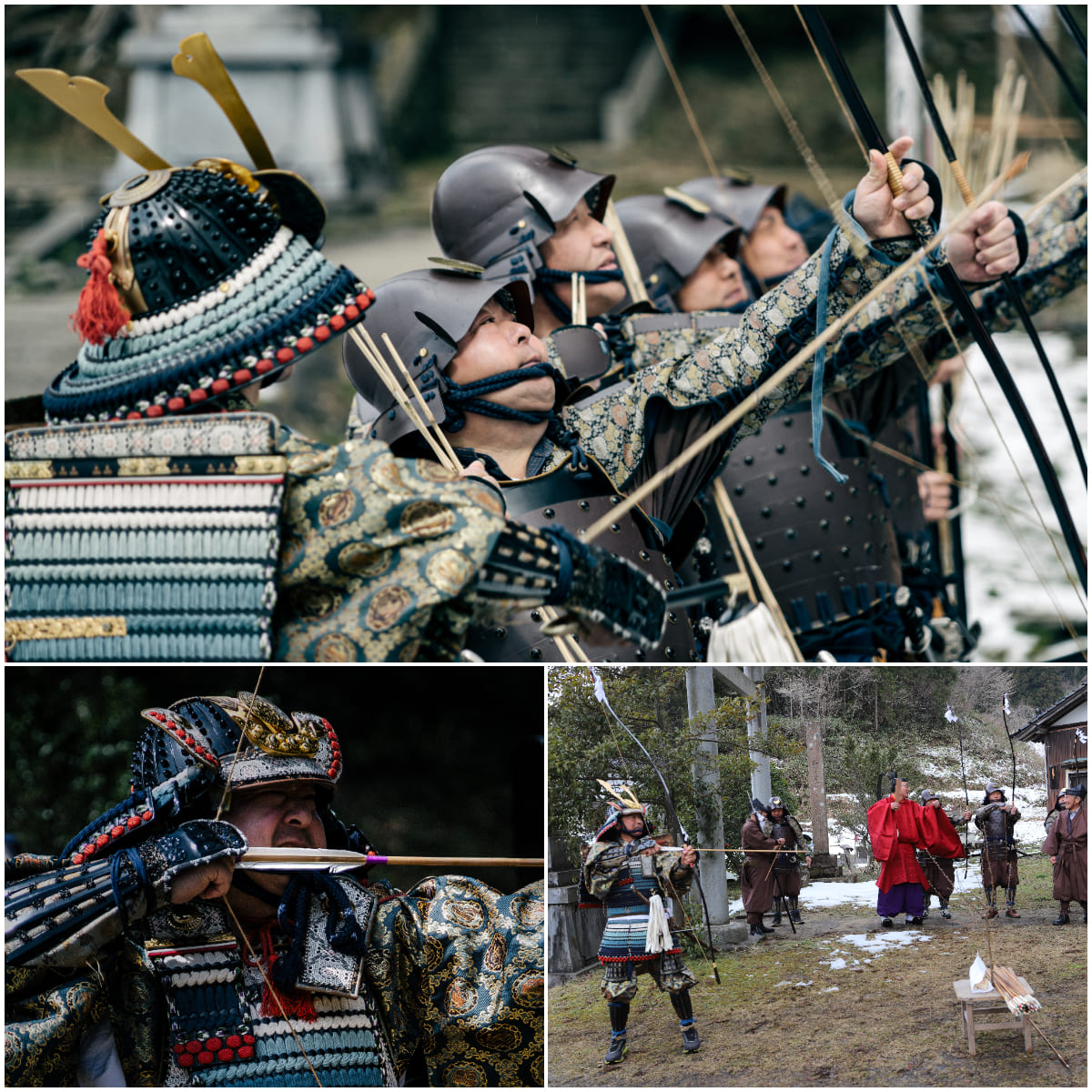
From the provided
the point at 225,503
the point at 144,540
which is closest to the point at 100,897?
the point at 144,540

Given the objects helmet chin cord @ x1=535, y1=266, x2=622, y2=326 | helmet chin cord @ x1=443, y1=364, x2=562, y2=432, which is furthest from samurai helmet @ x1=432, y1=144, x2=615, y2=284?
helmet chin cord @ x1=443, y1=364, x2=562, y2=432

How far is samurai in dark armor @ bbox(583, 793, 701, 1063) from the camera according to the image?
3631mm

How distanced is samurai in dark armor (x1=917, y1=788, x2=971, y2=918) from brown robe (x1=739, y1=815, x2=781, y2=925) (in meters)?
0.38

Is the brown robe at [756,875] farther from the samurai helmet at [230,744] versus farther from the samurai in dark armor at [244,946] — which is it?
the samurai helmet at [230,744]

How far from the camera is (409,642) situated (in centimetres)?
299

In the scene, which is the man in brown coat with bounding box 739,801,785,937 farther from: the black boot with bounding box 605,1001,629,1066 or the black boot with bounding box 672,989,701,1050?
the black boot with bounding box 605,1001,629,1066

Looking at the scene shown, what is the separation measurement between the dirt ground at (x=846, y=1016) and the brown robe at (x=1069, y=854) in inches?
1.5

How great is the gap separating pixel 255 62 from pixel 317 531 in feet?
21.1

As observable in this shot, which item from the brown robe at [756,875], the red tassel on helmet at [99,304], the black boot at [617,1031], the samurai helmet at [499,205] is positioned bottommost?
the black boot at [617,1031]

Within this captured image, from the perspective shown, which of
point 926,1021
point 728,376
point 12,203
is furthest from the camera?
point 12,203

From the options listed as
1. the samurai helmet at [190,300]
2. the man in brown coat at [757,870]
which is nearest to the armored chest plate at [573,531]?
the man in brown coat at [757,870]

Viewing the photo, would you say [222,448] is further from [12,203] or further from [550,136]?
[550,136]

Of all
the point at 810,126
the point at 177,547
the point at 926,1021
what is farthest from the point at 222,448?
the point at 810,126

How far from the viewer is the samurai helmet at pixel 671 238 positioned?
5570 millimetres
